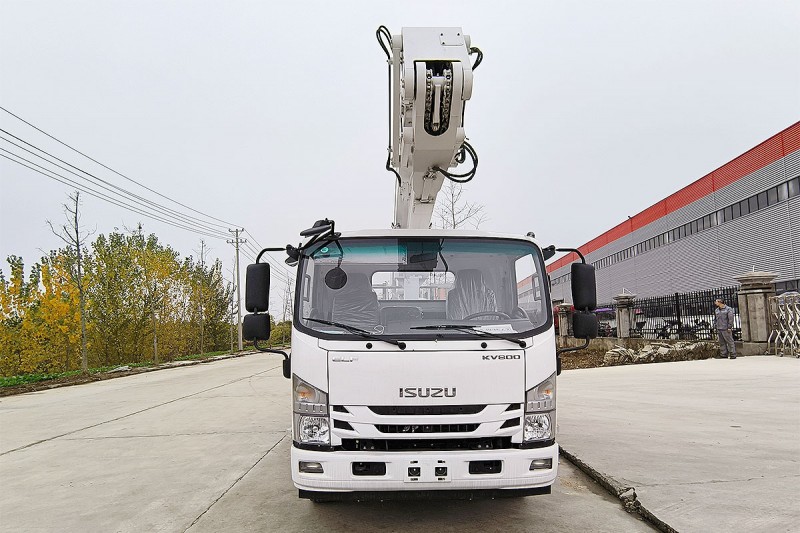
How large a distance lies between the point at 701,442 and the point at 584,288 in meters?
2.93

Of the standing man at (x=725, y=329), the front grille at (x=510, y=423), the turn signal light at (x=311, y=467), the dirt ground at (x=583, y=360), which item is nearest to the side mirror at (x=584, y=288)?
the front grille at (x=510, y=423)

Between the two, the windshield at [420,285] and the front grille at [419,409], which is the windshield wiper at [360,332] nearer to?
the windshield at [420,285]

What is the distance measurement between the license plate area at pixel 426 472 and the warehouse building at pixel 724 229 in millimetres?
27474

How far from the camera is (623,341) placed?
20844 mm

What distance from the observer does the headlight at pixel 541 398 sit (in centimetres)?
375

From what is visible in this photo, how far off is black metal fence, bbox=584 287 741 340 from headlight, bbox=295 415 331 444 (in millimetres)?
14885

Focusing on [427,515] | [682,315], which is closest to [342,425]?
[427,515]

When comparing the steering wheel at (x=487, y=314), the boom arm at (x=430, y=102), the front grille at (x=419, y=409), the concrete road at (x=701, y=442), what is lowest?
the concrete road at (x=701, y=442)

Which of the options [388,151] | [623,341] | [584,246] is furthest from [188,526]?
[584,246]

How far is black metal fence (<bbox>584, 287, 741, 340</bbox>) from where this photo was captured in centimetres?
1660

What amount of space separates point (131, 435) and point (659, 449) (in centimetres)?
677

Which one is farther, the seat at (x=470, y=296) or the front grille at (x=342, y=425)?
the seat at (x=470, y=296)

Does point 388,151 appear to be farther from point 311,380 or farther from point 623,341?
point 623,341

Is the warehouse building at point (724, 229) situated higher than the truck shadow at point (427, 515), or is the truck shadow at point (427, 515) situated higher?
the warehouse building at point (724, 229)
